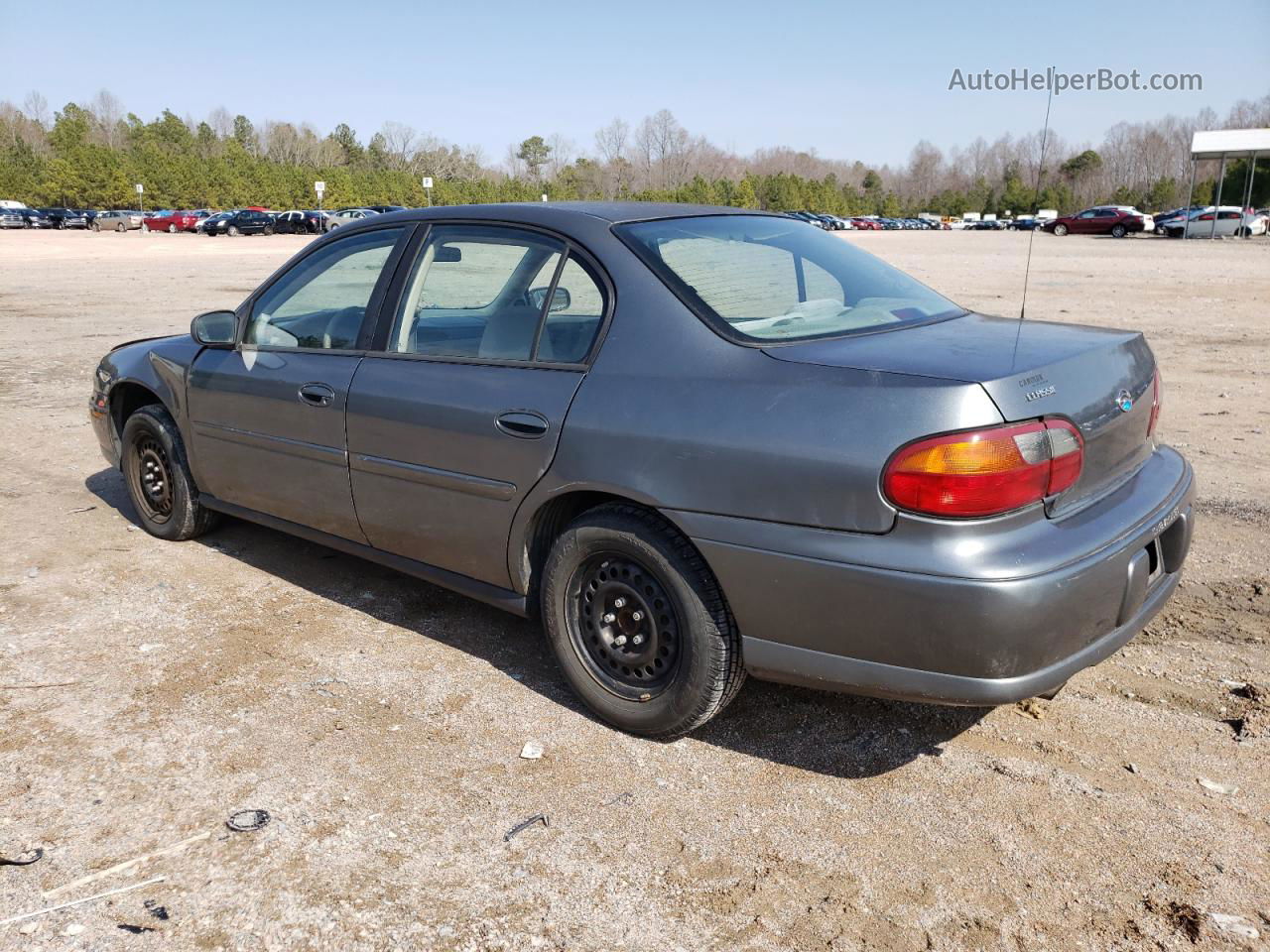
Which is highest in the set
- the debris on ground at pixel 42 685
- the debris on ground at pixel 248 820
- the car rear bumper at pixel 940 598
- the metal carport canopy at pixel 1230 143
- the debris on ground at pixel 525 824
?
the metal carport canopy at pixel 1230 143

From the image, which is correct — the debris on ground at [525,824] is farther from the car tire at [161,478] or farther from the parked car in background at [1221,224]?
the parked car in background at [1221,224]

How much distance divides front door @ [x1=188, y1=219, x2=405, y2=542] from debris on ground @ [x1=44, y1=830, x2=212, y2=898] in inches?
60.2

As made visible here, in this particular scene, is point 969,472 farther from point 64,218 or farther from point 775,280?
point 64,218

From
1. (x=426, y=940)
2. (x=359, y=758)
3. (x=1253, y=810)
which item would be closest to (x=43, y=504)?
(x=359, y=758)

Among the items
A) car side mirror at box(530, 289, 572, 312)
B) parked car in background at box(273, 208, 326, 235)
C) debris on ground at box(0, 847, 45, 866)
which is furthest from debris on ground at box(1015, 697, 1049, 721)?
parked car in background at box(273, 208, 326, 235)

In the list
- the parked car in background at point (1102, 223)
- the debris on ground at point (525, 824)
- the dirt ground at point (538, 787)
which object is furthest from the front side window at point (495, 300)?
the parked car in background at point (1102, 223)

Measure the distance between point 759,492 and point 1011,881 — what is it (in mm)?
1166

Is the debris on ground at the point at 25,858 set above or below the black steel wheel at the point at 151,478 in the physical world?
below

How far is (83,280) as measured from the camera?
77.7ft

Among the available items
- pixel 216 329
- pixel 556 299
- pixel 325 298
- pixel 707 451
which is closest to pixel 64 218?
pixel 216 329

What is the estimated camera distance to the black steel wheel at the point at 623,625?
3.22m

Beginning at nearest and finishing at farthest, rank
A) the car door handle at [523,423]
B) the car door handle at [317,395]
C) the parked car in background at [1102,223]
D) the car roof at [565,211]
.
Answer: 1. the car door handle at [523,423]
2. the car roof at [565,211]
3. the car door handle at [317,395]
4. the parked car in background at [1102,223]

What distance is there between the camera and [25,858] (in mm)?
2752

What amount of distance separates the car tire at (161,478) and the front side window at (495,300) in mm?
1801
